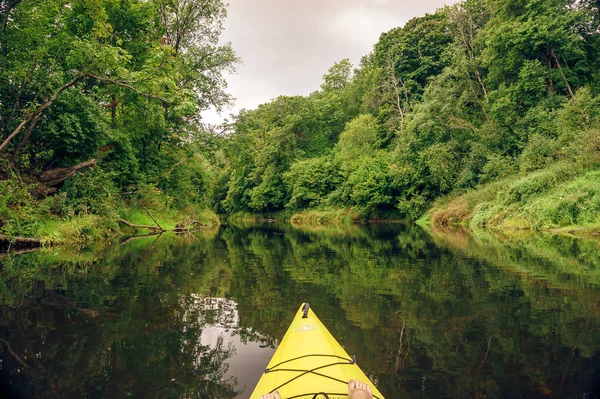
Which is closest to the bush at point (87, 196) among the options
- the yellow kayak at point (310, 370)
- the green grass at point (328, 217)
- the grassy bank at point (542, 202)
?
the yellow kayak at point (310, 370)

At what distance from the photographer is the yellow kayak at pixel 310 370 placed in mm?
3018

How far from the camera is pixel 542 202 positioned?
19375 millimetres

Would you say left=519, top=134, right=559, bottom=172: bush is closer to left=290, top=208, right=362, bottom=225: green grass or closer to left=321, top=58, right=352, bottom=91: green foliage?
left=290, top=208, right=362, bottom=225: green grass

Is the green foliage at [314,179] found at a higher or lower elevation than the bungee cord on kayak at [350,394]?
higher

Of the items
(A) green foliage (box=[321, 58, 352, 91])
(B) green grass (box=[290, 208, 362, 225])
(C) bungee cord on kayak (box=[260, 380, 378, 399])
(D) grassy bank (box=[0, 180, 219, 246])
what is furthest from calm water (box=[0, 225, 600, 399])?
(A) green foliage (box=[321, 58, 352, 91])

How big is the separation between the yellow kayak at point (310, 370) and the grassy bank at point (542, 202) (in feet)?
57.0

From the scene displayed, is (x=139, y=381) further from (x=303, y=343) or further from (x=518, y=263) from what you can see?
(x=518, y=263)

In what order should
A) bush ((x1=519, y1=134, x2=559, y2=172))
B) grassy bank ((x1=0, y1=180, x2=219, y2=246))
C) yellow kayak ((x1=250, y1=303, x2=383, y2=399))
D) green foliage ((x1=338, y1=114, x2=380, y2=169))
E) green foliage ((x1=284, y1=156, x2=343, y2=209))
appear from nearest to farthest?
1. yellow kayak ((x1=250, y1=303, x2=383, y2=399))
2. grassy bank ((x1=0, y1=180, x2=219, y2=246))
3. bush ((x1=519, y1=134, x2=559, y2=172))
4. green foliage ((x1=338, y1=114, x2=380, y2=169))
5. green foliage ((x1=284, y1=156, x2=343, y2=209))

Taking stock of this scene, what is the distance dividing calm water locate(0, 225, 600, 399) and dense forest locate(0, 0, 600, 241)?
7.57 m

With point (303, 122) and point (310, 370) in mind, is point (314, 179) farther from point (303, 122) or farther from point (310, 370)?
point (310, 370)

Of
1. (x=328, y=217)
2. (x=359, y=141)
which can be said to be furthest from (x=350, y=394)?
(x=359, y=141)

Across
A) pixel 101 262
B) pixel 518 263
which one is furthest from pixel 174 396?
pixel 518 263

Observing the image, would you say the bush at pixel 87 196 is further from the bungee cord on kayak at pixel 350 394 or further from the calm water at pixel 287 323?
the bungee cord on kayak at pixel 350 394

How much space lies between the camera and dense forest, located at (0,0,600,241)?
15344 mm
